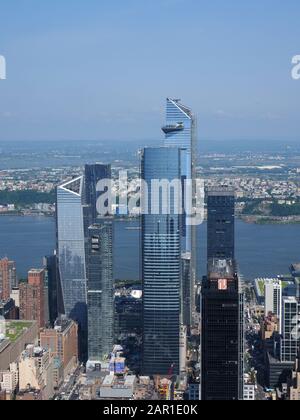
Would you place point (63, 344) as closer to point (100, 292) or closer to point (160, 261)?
point (100, 292)

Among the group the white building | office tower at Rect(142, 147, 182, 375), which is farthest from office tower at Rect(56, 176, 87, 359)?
the white building

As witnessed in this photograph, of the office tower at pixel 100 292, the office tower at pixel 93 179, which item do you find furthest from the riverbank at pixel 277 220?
the office tower at pixel 100 292

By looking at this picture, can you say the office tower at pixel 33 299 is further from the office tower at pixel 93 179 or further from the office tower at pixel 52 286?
the office tower at pixel 93 179
